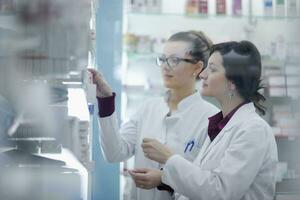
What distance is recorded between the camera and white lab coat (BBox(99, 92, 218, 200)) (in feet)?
5.91

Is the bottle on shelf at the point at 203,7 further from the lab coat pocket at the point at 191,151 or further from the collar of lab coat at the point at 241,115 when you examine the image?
the collar of lab coat at the point at 241,115

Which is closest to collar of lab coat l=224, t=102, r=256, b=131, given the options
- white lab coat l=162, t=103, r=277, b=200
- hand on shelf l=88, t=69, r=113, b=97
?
white lab coat l=162, t=103, r=277, b=200

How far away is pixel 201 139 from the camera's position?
179 centimetres

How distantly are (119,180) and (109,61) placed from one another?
0.70 m

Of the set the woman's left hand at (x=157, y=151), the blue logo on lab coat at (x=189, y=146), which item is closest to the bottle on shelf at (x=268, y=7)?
the blue logo on lab coat at (x=189, y=146)

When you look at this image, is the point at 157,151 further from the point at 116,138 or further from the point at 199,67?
the point at 199,67

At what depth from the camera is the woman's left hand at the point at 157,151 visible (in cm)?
151

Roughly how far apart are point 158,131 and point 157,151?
1.12 feet

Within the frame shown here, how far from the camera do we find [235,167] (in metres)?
1.35

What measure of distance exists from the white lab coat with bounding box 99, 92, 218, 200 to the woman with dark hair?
203mm

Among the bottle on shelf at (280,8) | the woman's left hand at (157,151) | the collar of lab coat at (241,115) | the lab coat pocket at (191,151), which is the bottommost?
the lab coat pocket at (191,151)

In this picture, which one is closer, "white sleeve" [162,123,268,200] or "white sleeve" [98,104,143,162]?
"white sleeve" [162,123,268,200]

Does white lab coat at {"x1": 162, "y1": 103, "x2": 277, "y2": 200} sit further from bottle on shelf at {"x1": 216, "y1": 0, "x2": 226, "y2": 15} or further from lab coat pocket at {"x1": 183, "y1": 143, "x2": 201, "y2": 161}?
bottle on shelf at {"x1": 216, "y1": 0, "x2": 226, "y2": 15}

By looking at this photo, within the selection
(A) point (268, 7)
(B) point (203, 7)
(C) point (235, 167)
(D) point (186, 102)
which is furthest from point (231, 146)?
(A) point (268, 7)
